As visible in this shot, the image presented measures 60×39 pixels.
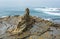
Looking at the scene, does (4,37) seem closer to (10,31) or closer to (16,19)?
(10,31)

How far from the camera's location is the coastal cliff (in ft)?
33.0

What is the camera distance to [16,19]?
38.2 feet

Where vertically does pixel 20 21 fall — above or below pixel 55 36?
above

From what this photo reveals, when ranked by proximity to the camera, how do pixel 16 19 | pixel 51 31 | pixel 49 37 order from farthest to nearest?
pixel 16 19, pixel 51 31, pixel 49 37

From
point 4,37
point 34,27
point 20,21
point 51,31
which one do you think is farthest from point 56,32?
point 4,37

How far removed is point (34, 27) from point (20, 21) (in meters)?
0.80

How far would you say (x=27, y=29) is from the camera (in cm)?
1052

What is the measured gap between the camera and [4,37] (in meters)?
10.2

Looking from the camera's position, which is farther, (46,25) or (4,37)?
(46,25)

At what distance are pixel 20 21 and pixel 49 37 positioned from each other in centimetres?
188

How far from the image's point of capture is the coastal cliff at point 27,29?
10070 mm

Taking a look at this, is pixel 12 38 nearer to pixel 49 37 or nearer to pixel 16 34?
pixel 16 34

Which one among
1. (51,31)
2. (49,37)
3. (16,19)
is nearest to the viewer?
(49,37)

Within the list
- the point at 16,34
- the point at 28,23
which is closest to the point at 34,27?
the point at 28,23
